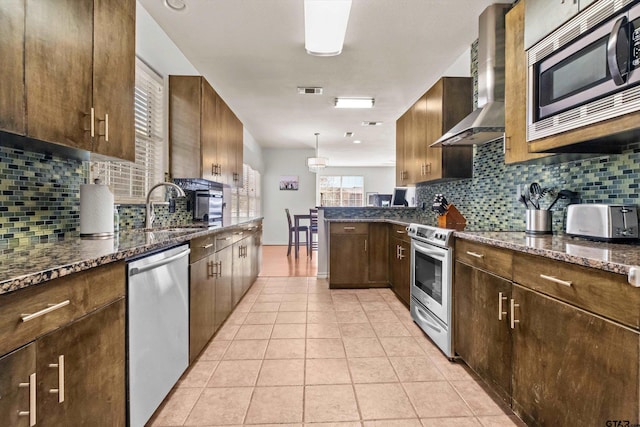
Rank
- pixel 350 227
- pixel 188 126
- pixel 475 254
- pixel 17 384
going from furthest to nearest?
pixel 350 227 → pixel 188 126 → pixel 475 254 → pixel 17 384

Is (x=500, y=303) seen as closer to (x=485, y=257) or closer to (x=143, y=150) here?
Result: (x=485, y=257)

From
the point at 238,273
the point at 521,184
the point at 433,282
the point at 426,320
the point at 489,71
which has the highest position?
the point at 489,71

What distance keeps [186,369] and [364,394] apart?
1124 mm

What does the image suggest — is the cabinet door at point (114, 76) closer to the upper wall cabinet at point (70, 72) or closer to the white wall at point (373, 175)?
the upper wall cabinet at point (70, 72)

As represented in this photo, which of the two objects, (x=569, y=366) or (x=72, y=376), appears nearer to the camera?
(x=72, y=376)

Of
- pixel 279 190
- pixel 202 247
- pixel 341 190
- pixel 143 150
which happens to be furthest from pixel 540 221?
pixel 341 190

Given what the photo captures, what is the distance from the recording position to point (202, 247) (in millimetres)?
2230

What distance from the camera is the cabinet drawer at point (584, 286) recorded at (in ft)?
3.18

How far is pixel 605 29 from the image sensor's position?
131 cm

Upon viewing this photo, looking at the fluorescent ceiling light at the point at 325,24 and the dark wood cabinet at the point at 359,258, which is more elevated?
the fluorescent ceiling light at the point at 325,24

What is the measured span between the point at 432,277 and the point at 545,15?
1.78 m

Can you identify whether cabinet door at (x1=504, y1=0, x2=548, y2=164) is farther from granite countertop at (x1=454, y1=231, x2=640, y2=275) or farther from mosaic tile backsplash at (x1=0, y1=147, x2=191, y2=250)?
mosaic tile backsplash at (x1=0, y1=147, x2=191, y2=250)

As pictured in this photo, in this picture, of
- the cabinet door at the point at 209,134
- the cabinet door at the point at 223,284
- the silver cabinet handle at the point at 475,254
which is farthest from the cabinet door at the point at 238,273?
the silver cabinet handle at the point at 475,254

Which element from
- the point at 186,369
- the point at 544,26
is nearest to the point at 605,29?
the point at 544,26
